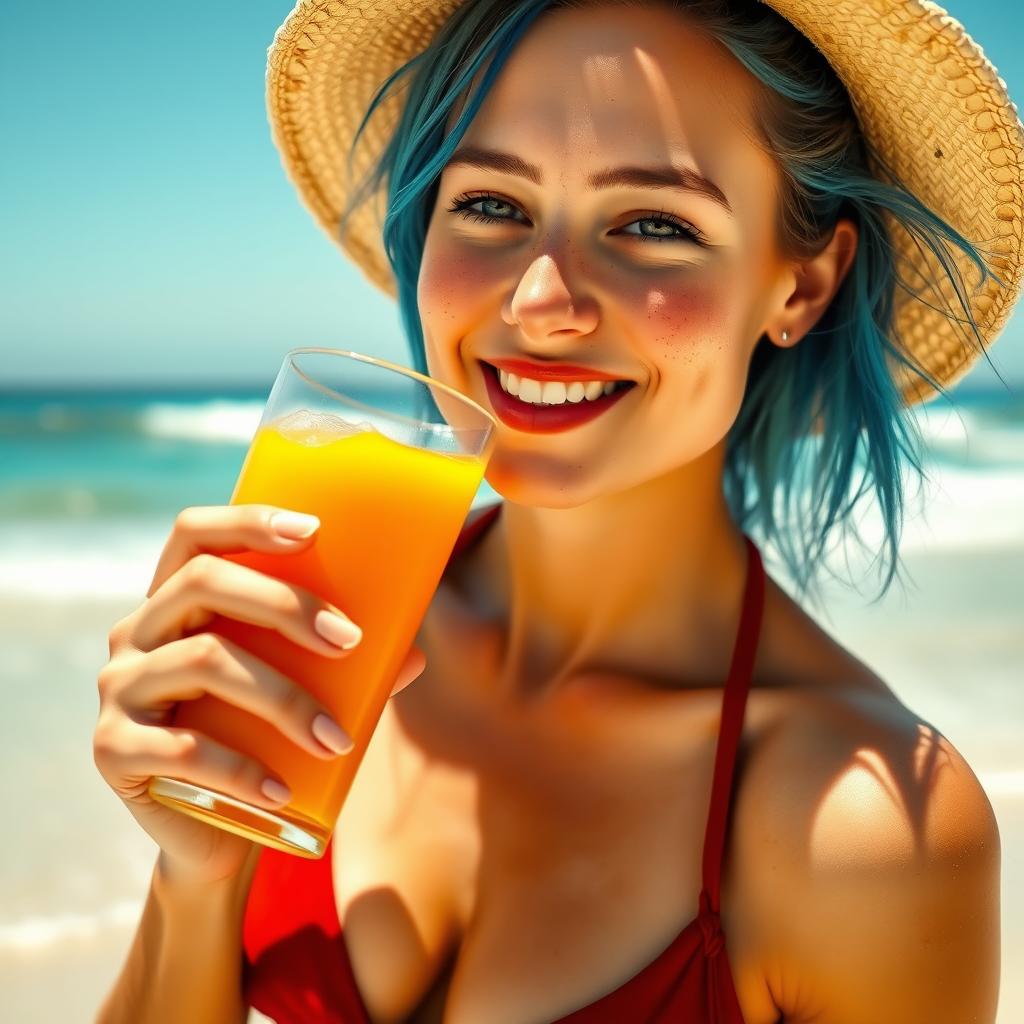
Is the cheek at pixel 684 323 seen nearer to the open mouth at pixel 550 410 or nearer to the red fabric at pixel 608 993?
the open mouth at pixel 550 410

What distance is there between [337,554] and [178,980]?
0.84 meters

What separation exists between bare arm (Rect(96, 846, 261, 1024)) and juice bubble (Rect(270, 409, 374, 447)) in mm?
743

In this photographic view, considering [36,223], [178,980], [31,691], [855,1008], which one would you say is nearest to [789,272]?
[855,1008]

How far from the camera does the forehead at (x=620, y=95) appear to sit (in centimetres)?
163

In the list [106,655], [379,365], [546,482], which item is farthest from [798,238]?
[106,655]

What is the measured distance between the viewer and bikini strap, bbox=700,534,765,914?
1629 mm

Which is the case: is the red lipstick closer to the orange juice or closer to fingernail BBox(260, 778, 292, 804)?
the orange juice

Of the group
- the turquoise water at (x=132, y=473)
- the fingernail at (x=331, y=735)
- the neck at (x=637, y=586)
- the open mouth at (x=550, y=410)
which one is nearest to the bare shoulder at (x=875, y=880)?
the neck at (x=637, y=586)

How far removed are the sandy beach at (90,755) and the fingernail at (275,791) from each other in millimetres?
2155

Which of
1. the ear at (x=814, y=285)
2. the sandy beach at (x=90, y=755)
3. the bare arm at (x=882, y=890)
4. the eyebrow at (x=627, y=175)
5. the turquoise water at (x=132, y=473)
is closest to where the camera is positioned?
the bare arm at (x=882, y=890)

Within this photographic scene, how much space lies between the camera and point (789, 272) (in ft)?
6.31

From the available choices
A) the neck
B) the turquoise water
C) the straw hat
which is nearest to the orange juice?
the neck

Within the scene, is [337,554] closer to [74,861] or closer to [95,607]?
[74,861]

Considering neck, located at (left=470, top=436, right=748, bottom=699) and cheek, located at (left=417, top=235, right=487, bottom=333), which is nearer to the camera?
cheek, located at (left=417, top=235, right=487, bottom=333)
